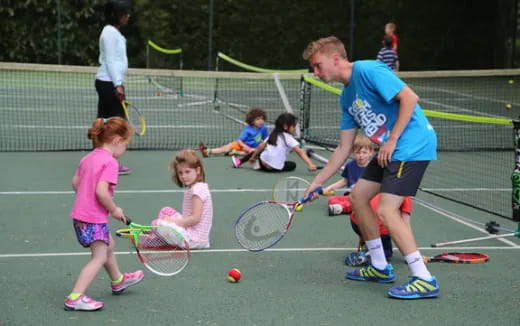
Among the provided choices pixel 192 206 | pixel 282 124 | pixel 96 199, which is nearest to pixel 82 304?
pixel 96 199

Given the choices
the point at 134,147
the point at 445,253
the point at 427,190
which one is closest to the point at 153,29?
the point at 134,147

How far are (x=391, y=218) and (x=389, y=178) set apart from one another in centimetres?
23

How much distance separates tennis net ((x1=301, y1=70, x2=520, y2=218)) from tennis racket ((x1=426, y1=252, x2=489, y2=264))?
118cm

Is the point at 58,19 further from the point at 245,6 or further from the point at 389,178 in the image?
the point at 389,178

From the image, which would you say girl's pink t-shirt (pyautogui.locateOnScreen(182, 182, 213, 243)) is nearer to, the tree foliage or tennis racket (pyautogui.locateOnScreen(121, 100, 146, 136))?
tennis racket (pyautogui.locateOnScreen(121, 100, 146, 136))

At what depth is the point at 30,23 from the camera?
23359mm

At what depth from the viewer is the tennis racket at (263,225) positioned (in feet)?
18.3

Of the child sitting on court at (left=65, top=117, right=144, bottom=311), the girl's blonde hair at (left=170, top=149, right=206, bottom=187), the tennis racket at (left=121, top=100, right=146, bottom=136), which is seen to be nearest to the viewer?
the child sitting on court at (left=65, top=117, right=144, bottom=311)

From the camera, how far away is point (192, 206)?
632 cm

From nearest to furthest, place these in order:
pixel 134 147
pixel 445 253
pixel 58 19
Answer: pixel 445 253
pixel 134 147
pixel 58 19

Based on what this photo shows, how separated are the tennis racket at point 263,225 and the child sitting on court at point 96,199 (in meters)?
0.97

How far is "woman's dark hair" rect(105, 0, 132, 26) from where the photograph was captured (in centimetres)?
879

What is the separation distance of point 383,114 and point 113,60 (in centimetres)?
454


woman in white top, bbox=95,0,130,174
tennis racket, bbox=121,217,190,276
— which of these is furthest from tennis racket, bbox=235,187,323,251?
woman in white top, bbox=95,0,130,174
